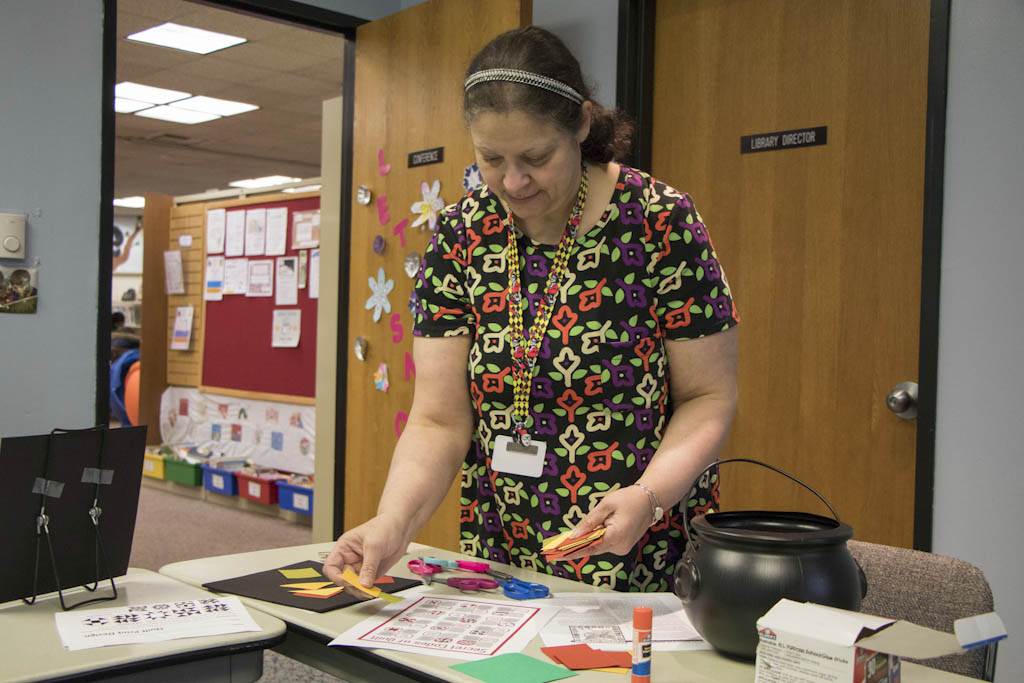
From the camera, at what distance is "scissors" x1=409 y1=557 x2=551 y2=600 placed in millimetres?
1478

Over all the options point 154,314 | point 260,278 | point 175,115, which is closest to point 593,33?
point 260,278

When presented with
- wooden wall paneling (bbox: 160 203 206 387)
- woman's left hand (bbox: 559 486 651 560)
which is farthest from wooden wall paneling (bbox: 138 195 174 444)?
woman's left hand (bbox: 559 486 651 560)

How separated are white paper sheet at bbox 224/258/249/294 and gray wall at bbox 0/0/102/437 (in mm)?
3227

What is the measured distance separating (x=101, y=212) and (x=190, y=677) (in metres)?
2.30

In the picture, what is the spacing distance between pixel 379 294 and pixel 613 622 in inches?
95.3

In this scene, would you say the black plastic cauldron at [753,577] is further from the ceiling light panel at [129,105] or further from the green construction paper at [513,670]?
the ceiling light panel at [129,105]

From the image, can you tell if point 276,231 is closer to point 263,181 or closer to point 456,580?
point 456,580

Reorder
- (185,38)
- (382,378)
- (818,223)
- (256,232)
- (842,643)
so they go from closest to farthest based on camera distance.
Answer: (842,643)
(818,223)
(382,378)
(256,232)
(185,38)

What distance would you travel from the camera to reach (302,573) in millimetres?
1619

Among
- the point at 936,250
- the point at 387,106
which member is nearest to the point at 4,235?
the point at 387,106

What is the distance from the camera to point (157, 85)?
25.1 ft

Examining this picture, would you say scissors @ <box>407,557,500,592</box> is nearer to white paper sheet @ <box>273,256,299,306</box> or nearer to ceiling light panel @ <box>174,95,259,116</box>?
white paper sheet @ <box>273,256,299,306</box>

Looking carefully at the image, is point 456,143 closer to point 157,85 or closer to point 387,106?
point 387,106

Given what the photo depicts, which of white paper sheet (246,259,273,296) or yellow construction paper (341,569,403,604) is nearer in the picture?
yellow construction paper (341,569,403,604)
